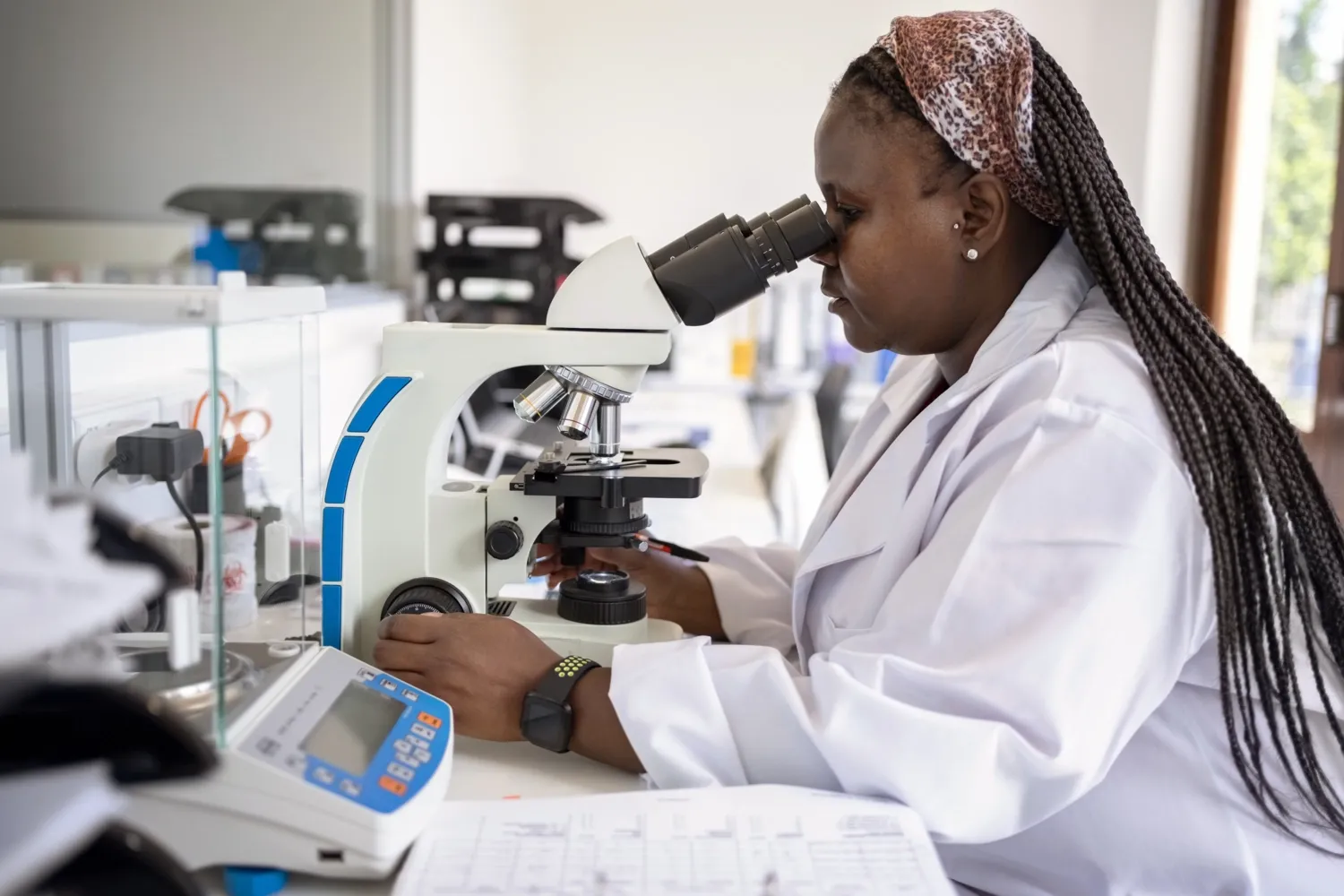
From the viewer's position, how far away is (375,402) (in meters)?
1.06

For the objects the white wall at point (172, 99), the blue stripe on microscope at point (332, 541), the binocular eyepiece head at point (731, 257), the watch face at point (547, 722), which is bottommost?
the watch face at point (547, 722)

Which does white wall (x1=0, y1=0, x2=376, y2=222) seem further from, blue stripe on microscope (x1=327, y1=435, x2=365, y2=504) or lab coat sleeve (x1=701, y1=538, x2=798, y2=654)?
lab coat sleeve (x1=701, y1=538, x2=798, y2=654)

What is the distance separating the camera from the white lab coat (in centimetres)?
81

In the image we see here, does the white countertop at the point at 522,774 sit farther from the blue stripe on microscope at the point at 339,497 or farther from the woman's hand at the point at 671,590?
the woman's hand at the point at 671,590

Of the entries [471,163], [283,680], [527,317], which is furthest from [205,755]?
[471,163]

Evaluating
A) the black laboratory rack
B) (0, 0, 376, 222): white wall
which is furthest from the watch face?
(0, 0, 376, 222): white wall

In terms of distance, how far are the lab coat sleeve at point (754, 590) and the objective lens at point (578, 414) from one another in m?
0.35

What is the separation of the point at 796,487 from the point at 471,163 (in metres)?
1.79

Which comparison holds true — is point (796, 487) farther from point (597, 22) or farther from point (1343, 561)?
point (597, 22)

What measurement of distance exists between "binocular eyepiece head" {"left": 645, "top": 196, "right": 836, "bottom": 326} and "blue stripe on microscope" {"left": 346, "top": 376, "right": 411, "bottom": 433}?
0.26 meters

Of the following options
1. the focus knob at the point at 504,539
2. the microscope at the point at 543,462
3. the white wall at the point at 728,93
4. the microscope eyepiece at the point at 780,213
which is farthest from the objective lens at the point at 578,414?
the white wall at the point at 728,93

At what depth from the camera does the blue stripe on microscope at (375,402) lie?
3.47ft

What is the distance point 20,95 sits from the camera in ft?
7.77

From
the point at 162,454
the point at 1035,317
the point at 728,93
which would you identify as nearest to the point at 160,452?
the point at 162,454
